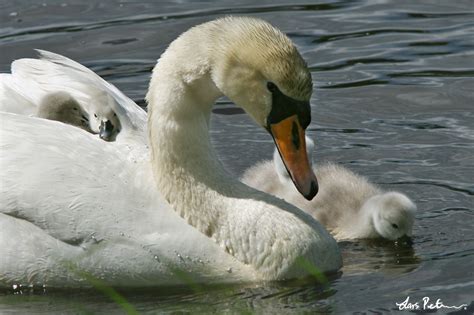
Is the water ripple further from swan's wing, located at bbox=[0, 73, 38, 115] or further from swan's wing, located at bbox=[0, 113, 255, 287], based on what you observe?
swan's wing, located at bbox=[0, 113, 255, 287]

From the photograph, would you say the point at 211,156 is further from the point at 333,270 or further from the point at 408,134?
the point at 408,134

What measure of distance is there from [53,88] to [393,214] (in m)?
2.09

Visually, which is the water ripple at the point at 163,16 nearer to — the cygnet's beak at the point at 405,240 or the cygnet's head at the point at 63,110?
the cygnet's head at the point at 63,110

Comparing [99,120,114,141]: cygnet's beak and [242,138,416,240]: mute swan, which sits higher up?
[99,120,114,141]: cygnet's beak

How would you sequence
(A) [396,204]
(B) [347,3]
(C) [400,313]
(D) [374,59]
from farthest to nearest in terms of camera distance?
(B) [347,3] < (D) [374,59] < (A) [396,204] < (C) [400,313]

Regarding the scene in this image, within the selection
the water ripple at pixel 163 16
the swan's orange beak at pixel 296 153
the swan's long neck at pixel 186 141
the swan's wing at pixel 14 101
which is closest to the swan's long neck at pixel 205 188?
the swan's long neck at pixel 186 141

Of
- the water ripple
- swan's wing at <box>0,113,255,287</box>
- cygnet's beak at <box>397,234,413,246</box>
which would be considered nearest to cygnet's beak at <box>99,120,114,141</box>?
swan's wing at <box>0,113,255,287</box>

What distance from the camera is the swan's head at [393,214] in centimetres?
803

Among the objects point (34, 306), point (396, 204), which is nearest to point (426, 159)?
point (396, 204)

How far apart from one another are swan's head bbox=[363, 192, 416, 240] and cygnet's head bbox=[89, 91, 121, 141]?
5.06 ft

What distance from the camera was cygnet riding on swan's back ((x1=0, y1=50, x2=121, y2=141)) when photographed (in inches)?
316

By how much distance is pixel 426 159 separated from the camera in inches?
364

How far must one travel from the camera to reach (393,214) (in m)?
8.05

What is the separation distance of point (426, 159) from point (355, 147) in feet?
1.66
